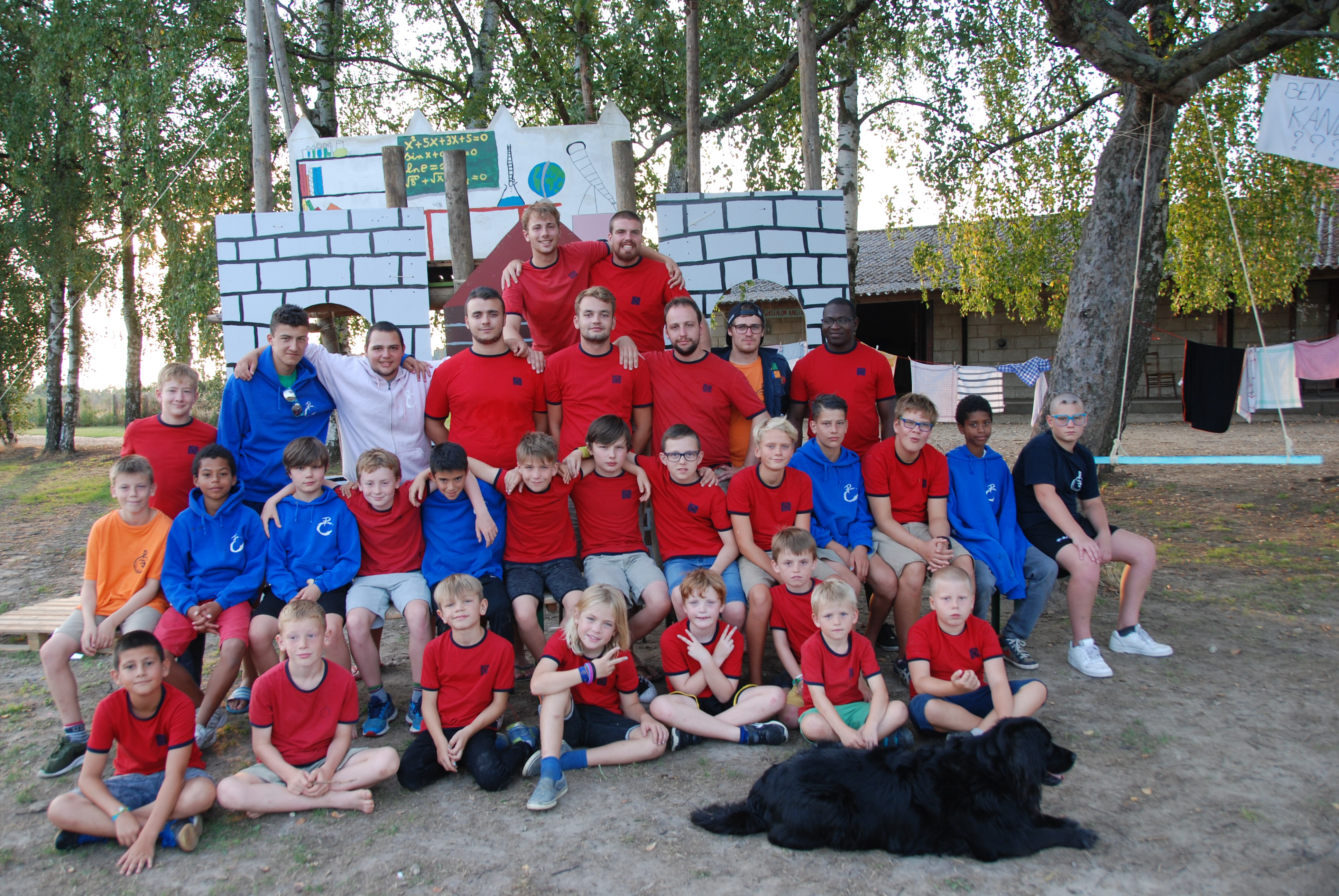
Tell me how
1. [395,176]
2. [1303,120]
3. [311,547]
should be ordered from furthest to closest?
[395,176], [1303,120], [311,547]

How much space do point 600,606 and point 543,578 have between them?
776 millimetres

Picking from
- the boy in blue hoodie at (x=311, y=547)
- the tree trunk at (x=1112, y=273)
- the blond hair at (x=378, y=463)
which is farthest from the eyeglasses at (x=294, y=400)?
the tree trunk at (x=1112, y=273)

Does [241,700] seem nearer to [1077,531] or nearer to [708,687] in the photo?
[708,687]

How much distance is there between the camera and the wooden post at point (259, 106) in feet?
24.0

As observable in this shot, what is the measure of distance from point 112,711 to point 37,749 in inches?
43.7

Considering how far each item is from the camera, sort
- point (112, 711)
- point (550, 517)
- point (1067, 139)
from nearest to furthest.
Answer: point (112, 711) → point (550, 517) → point (1067, 139)

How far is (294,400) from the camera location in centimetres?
408

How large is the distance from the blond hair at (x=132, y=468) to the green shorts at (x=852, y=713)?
292 centimetres

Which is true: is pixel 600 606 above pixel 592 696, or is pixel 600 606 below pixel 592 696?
above

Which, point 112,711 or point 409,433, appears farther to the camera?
point 409,433

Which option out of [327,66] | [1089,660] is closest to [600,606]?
[1089,660]

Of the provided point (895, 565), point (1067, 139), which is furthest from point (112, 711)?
point (1067, 139)

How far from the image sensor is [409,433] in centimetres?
425

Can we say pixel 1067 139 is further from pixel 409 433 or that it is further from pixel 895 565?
pixel 409 433
